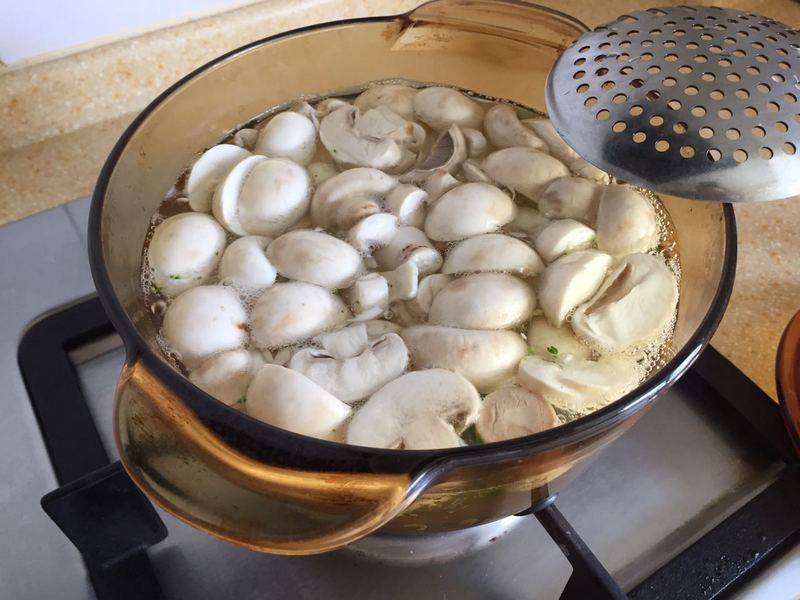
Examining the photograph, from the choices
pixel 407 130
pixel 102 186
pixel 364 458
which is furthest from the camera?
pixel 407 130

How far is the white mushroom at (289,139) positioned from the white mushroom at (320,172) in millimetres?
12

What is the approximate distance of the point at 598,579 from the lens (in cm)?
36

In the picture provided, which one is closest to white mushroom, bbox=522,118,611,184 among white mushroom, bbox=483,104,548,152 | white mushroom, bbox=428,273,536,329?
white mushroom, bbox=483,104,548,152

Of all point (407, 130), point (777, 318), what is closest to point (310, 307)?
point (407, 130)

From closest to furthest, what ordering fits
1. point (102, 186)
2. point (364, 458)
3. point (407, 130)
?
point (364, 458), point (102, 186), point (407, 130)

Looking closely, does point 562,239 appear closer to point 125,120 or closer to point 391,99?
point 391,99

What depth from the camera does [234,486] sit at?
0.29m

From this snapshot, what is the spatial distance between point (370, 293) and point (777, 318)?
384 mm

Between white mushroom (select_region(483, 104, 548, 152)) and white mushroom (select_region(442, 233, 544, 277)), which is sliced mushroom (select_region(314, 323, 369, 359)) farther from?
white mushroom (select_region(483, 104, 548, 152))

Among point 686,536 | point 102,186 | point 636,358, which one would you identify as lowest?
point 686,536

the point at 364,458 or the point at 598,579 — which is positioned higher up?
the point at 364,458

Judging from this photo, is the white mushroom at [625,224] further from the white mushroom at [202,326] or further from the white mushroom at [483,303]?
the white mushroom at [202,326]

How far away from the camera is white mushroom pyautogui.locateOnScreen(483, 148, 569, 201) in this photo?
435 mm

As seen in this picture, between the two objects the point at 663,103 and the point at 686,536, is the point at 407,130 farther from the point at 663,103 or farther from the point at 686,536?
the point at 686,536
